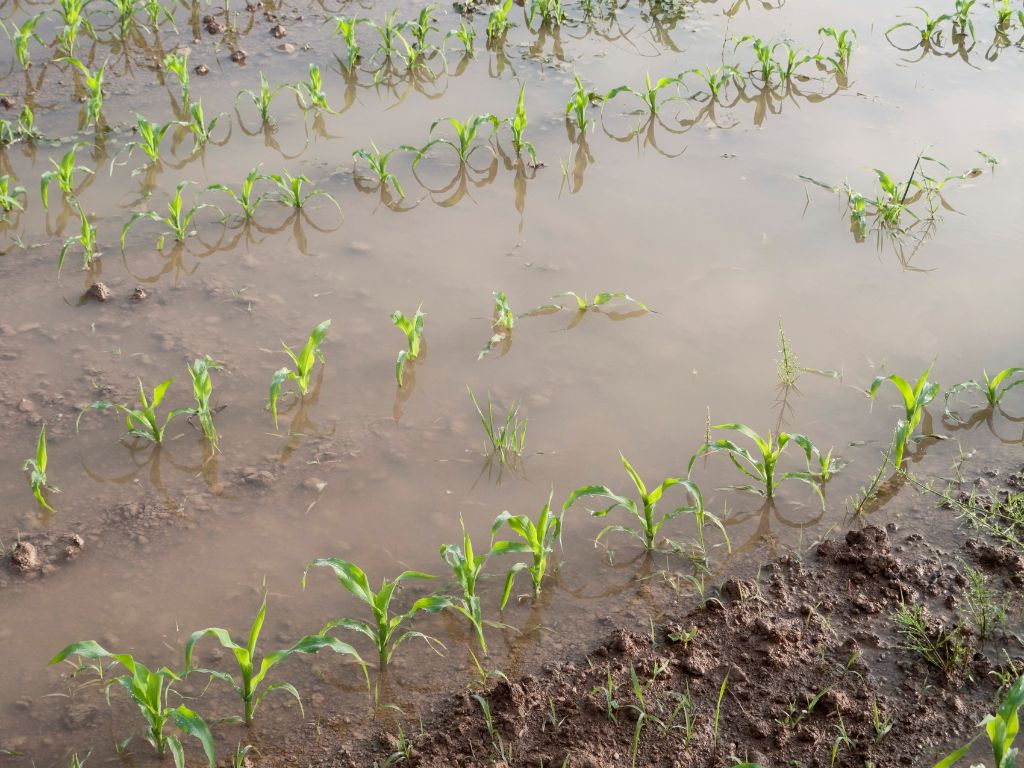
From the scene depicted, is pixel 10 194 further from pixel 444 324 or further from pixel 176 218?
pixel 444 324

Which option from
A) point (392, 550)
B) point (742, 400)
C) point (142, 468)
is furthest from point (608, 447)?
point (142, 468)

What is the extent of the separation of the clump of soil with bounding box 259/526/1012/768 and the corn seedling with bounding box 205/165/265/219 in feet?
10.6

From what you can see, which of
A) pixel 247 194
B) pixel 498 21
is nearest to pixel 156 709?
pixel 247 194

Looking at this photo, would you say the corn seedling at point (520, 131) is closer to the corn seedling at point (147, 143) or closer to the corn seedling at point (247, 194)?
the corn seedling at point (247, 194)

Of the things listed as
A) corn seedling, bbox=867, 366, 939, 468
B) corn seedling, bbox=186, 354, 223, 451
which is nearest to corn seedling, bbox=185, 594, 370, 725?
corn seedling, bbox=186, 354, 223, 451

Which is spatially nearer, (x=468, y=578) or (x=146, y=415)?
(x=468, y=578)

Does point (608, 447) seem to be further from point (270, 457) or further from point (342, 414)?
point (270, 457)

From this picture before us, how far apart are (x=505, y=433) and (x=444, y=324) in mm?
933

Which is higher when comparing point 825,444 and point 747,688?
point 825,444

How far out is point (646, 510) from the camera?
3488 mm

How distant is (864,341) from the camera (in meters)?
4.72

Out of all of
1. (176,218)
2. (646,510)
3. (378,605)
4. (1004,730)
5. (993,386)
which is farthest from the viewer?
(176,218)

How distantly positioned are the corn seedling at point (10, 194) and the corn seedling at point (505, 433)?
2936 millimetres

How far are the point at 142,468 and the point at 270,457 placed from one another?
52 centimetres
